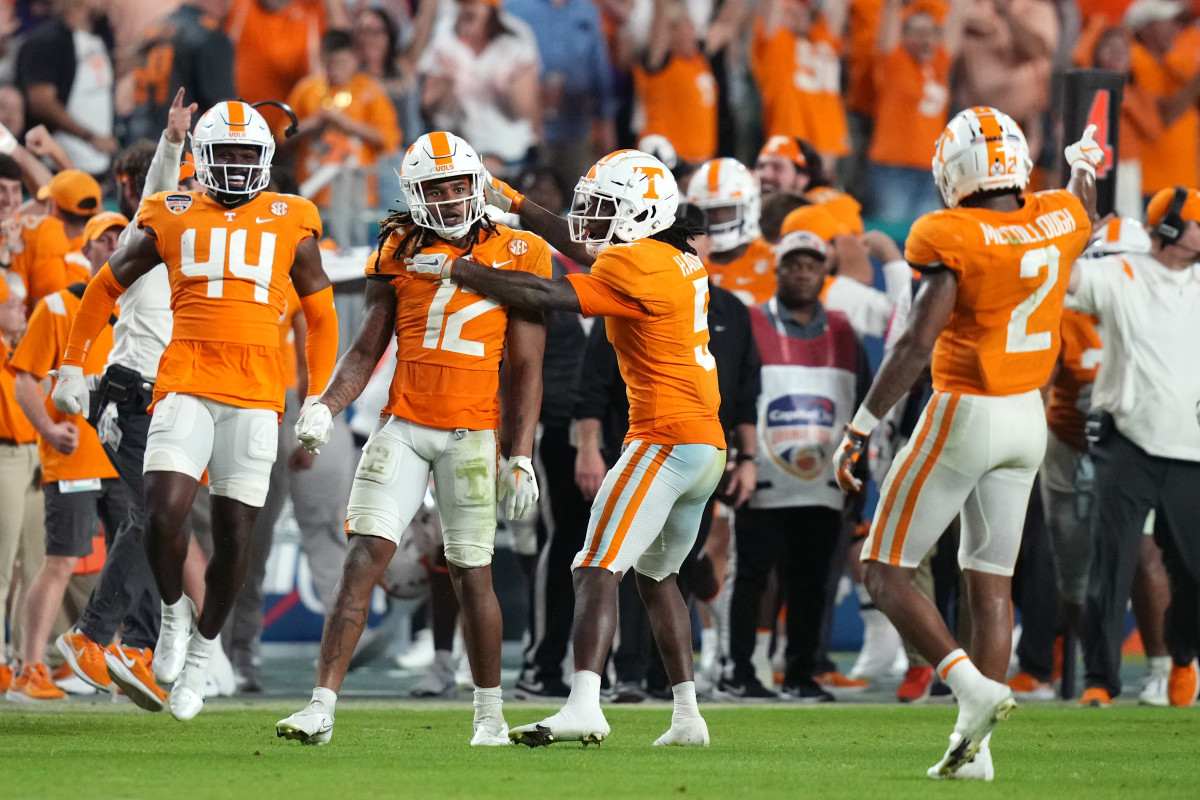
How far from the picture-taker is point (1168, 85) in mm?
14039

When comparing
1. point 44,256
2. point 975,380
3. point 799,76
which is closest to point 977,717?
point 975,380

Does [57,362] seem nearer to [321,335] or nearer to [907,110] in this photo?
[321,335]

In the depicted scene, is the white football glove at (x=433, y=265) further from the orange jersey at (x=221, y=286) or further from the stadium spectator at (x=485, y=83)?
the stadium spectator at (x=485, y=83)

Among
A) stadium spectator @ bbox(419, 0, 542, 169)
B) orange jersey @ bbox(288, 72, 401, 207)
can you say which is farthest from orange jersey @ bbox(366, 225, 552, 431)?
stadium spectator @ bbox(419, 0, 542, 169)

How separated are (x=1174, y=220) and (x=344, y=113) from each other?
20.1 ft

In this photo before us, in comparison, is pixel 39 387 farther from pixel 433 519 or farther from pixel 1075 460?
pixel 1075 460

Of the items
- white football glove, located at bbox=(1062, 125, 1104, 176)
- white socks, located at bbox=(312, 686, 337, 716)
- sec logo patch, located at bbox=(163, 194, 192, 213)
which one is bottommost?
white socks, located at bbox=(312, 686, 337, 716)

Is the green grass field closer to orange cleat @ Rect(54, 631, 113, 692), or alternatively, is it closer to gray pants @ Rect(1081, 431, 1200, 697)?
orange cleat @ Rect(54, 631, 113, 692)

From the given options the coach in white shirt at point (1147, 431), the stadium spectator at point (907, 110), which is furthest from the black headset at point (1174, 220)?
the stadium spectator at point (907, 110)

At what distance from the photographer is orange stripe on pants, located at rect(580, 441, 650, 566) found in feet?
A: 20.2

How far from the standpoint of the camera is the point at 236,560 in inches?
273

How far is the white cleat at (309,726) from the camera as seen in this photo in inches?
226

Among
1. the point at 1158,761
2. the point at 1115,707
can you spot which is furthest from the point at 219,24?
the point at 1158,761

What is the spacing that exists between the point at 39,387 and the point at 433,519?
220 centimetres
